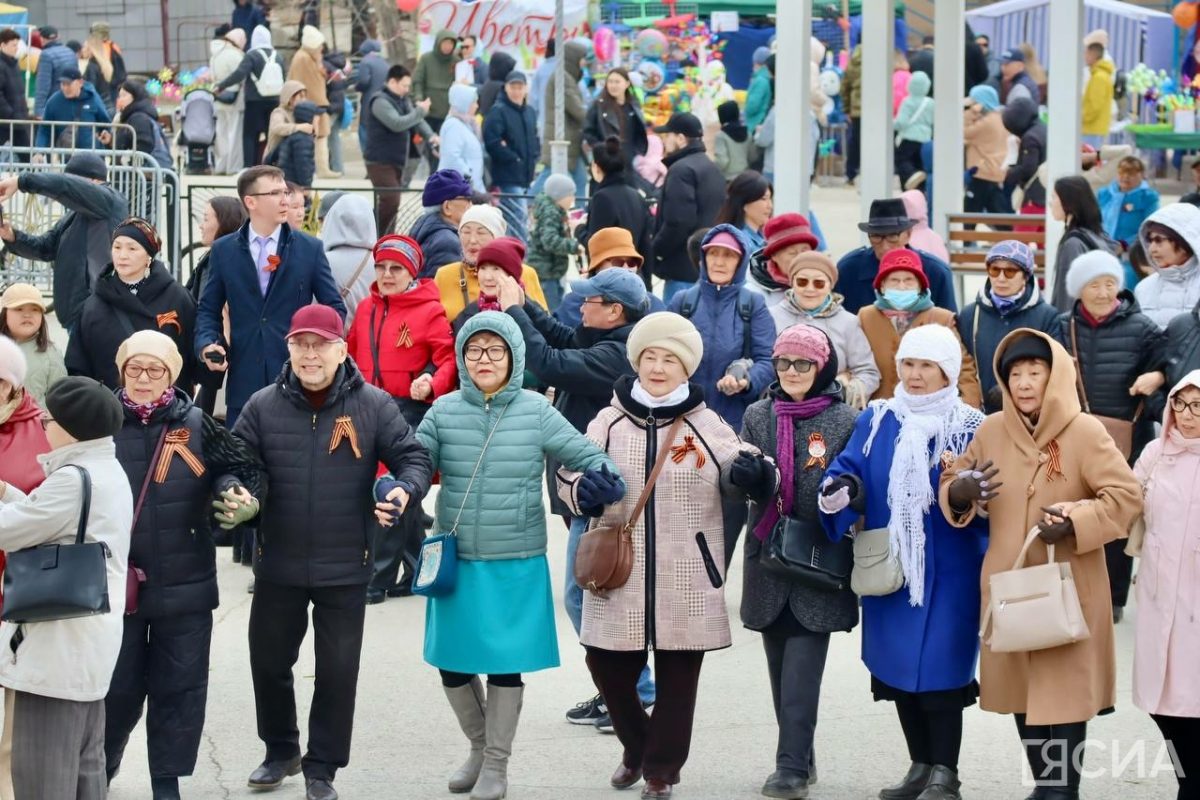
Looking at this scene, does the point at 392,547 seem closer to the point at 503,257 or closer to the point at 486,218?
the point at 486,218

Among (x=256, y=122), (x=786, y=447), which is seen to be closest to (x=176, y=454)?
(x=786, y=447)

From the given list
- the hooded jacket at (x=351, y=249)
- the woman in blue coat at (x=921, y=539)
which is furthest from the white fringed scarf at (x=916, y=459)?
the hooded jacket at (x=351, y=249)

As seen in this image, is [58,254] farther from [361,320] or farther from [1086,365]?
[1086,365]

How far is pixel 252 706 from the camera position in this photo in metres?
7.70

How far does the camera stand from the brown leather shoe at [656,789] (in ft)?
21.4

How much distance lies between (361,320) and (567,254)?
15.3 feet

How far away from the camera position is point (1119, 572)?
8867 millimetres

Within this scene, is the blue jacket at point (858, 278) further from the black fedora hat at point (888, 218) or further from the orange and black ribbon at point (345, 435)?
the orange and black ribbon at point (345, 435)

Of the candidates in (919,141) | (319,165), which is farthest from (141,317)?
(319,165)

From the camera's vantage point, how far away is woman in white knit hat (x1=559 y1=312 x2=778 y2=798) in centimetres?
643

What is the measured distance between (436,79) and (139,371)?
1713 cm

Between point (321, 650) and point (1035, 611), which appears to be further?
point (321, 650)

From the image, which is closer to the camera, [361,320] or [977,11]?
[361,320]

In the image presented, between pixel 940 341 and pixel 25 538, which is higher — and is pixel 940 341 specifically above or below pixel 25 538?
above
